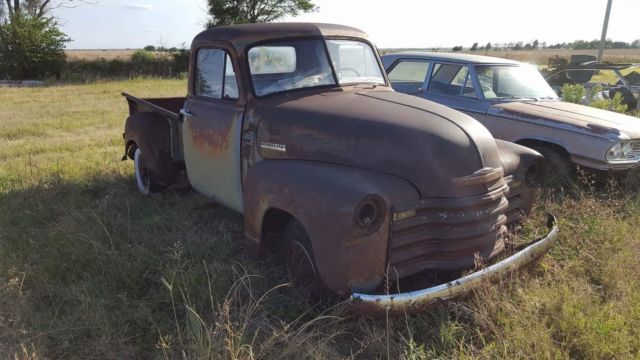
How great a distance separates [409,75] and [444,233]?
471 cm

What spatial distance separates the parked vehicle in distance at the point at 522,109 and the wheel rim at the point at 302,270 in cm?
324

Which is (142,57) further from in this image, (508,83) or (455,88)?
(508,83)

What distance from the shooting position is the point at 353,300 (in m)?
2.59

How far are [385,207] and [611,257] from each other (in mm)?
2270

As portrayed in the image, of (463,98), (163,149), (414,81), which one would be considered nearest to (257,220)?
(163,149)

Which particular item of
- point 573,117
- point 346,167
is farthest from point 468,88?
point 346,167

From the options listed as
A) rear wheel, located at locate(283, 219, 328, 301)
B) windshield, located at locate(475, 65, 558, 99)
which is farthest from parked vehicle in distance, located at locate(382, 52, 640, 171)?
rear wheel, located at locate(283, 219, 328, 301)

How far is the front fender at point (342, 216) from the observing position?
2670mm

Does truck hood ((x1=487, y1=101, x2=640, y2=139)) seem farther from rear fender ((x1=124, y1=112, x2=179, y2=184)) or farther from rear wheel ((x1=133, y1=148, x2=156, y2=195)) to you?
rear wheel ((x1=133, y1=148, x2=156, y2=195))

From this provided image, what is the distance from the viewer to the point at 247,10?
→ 98.0 feet

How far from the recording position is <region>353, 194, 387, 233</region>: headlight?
267 centimetres

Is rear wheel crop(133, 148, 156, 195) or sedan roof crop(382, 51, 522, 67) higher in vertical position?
sedan roof crop(382, 51, 522, 67)

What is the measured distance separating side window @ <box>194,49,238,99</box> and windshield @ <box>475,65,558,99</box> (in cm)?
364

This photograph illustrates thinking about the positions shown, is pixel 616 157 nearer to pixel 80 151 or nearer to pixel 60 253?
pixel 60 253
